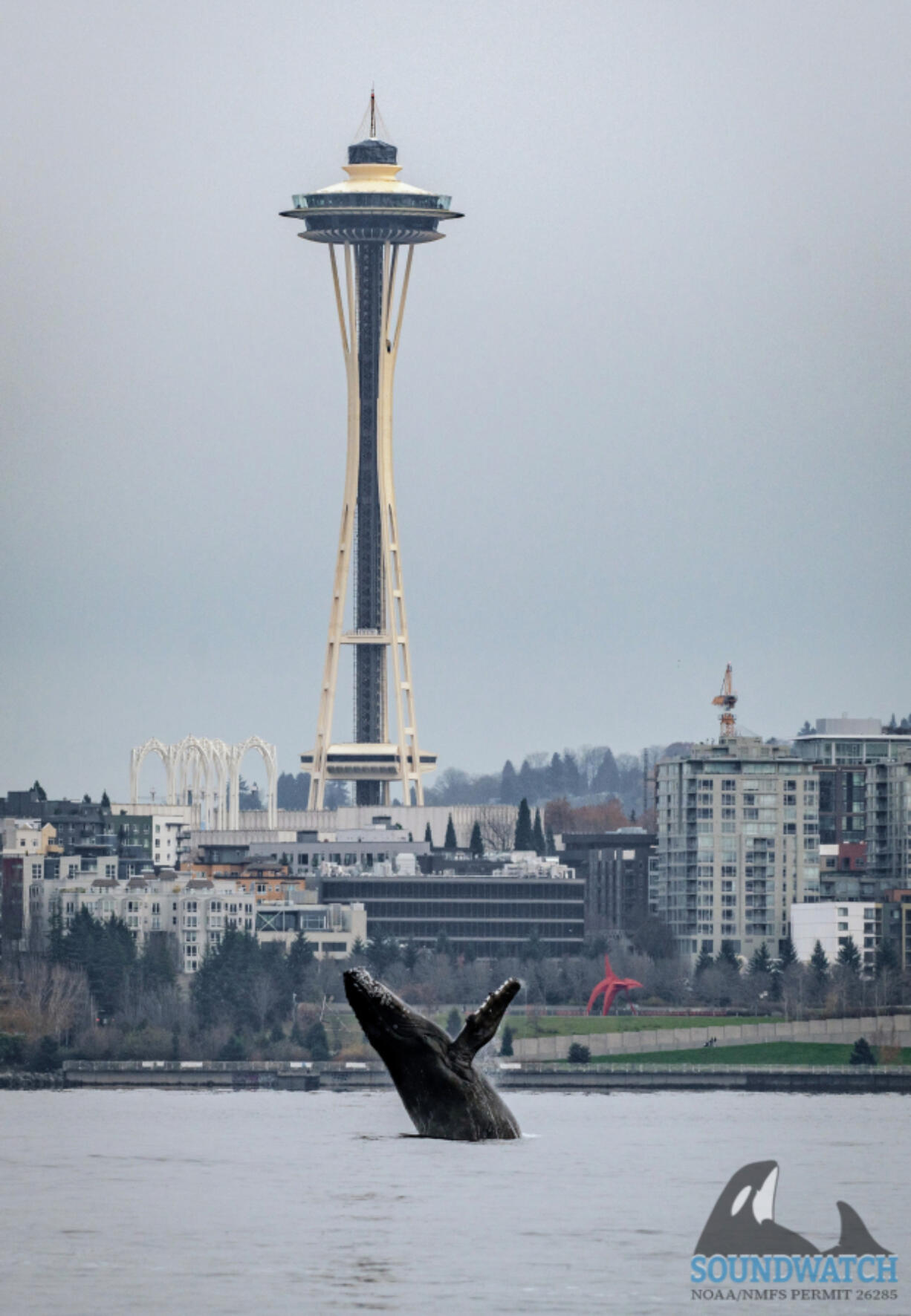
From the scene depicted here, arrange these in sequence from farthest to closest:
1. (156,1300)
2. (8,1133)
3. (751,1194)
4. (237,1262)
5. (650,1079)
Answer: (650,1079) < (8,1133) < (751,1194) < (237,1262) < (156,1300)

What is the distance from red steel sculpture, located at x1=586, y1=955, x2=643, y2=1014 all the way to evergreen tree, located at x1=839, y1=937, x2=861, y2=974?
40.2 feet

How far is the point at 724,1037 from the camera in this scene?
524 ft

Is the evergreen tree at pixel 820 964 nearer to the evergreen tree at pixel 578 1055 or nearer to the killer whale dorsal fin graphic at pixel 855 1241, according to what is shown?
the evergreen tree at pixel 578 1055

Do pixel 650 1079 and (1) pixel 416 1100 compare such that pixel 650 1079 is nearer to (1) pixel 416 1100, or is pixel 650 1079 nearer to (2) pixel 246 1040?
(2) pixel 246 1040

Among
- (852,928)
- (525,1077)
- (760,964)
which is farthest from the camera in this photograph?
(852,928)

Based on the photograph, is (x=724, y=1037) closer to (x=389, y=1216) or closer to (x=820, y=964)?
(x=820, y=964)

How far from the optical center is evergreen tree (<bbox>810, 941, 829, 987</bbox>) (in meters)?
179

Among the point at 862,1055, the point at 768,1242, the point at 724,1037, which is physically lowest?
the point at 862,1055

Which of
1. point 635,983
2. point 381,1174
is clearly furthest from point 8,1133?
point 635,983

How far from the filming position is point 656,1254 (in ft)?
172

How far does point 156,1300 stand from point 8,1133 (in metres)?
42.0

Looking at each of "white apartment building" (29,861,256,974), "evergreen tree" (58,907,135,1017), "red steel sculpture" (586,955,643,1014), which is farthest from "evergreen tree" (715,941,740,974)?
"evergreen tree" (58,907,135,1017)

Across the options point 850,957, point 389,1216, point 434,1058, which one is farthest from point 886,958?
point 434,1058

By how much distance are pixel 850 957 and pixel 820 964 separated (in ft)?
8.66
